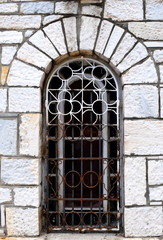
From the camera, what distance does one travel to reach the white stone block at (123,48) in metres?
3.49

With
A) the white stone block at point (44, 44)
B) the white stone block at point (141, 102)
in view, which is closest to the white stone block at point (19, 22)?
the white stone block at point (44, 44)

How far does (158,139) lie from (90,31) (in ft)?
4.45

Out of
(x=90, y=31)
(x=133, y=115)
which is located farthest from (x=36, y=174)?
(x=90, y=31)

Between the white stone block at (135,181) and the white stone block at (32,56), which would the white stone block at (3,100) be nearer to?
the white stone block at (32,56)

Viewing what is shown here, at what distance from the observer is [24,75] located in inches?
138

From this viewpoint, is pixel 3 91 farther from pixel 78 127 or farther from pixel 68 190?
pixel 68 190

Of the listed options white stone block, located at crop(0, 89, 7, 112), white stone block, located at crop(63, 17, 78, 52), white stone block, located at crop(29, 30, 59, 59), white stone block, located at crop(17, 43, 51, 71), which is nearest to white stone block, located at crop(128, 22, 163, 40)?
white stone block, located at crop(63, 17, 78, 52)

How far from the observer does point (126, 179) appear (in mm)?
3418

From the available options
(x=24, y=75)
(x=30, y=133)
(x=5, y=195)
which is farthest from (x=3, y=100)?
(x=5, y=195)

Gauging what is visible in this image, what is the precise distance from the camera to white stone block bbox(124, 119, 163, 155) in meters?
3.43

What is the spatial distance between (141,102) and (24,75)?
1.28 m

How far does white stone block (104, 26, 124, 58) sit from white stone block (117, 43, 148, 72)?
0.17 metres

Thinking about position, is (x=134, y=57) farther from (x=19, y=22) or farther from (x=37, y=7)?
(x=19, y=22)

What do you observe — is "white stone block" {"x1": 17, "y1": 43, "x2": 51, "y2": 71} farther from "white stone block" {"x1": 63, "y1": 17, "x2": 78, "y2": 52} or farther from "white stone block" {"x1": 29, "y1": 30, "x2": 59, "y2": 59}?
"white stone block" {"x1": 63, "y1": 17, "x2": 78, "y2": 52}
